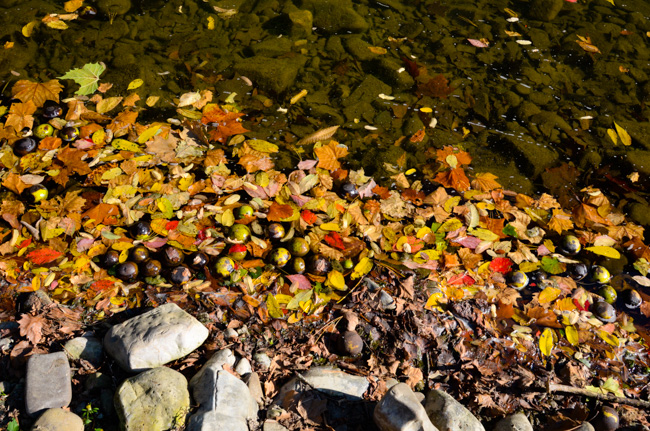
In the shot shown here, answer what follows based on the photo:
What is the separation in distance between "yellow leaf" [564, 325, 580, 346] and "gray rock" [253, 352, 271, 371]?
2.12 metres

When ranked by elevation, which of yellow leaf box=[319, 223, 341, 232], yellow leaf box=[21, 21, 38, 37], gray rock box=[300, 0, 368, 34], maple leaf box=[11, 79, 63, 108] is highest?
gray rock box=[300, 0, 368, 34]

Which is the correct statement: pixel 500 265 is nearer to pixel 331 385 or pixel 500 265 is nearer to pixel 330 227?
pixel 330 227

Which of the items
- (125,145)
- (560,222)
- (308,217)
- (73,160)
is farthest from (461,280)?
(73,160)

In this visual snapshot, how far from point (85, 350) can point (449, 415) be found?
7.00 feet

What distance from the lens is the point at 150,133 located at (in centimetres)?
401

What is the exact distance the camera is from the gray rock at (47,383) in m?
2.32

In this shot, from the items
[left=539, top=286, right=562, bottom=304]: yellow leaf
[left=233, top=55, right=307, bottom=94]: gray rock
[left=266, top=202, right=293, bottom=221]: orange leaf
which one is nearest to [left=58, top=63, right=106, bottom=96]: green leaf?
[left=233, top=55, right=307, bottom=94]: gray rock

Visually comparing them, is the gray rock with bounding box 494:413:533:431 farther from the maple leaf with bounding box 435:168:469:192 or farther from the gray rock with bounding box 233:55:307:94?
the gray rock with bounding box 233:55:307:94

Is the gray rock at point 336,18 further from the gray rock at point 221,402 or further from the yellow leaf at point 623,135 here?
the gray rock at point 221,402

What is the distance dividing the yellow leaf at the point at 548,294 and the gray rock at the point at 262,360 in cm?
207

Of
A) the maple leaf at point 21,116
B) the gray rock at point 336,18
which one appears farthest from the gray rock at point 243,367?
the gray rock at point 336,18

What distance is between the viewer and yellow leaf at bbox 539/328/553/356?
10.1 feet

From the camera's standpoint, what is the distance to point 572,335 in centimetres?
320

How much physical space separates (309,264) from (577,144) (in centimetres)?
311
